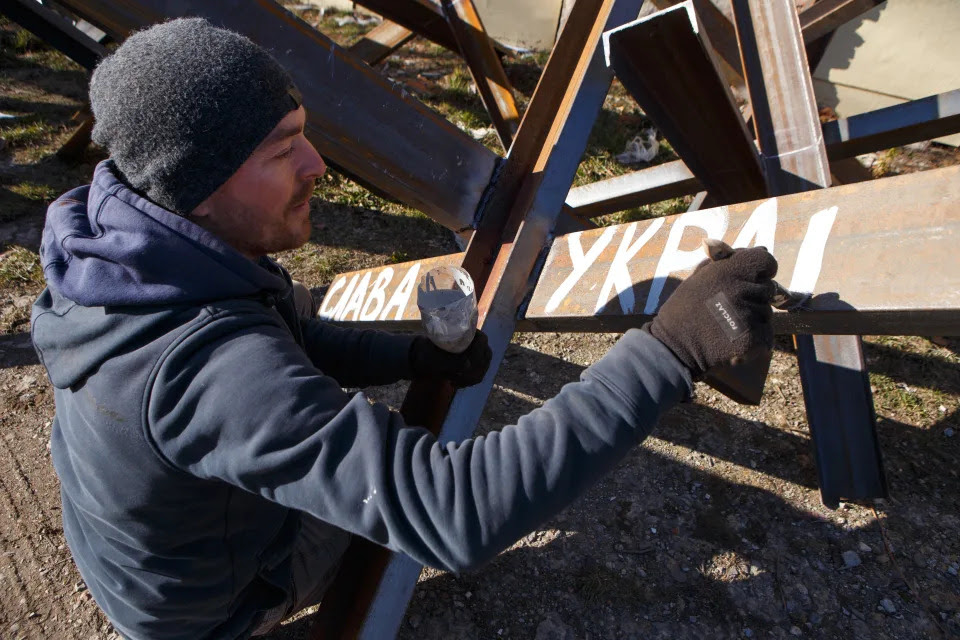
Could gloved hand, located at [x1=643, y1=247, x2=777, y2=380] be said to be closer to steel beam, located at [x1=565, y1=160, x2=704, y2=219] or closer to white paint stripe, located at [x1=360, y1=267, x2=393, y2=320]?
white paint stripe, located at [x1=360, y1=267, x2=393, y2=320]

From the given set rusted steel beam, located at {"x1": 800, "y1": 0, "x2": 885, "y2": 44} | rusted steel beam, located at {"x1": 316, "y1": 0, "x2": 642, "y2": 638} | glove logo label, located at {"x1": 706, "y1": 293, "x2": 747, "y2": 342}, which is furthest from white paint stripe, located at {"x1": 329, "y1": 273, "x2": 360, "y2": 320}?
rusted steel beam, located at {"x1": 800, "y1": 0, "x2": 885, "y2": 44}

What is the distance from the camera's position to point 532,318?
1.73 metres

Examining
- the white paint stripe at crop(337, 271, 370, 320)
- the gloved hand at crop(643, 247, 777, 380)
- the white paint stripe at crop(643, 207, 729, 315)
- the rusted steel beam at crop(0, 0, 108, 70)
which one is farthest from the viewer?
the rusted steel beam at crop(0, 0, 108, 70)

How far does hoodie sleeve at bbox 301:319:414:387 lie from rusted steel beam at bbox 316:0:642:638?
0.10 meters

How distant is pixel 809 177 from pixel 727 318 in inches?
47.9

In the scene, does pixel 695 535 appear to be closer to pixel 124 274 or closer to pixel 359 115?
pixel 359 115

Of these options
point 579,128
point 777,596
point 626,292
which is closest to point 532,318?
point 626,292

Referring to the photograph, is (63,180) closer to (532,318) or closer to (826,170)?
(532,318)

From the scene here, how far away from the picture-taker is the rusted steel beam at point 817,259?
41.5 inches

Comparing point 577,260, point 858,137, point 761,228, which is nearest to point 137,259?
point 577,260

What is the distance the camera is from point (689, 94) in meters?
1.85

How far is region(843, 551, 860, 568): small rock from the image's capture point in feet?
7.28

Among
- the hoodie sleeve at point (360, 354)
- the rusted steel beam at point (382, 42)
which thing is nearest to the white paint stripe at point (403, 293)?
the hoodie sleeve at point (360, 354)

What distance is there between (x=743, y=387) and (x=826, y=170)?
85 cm
